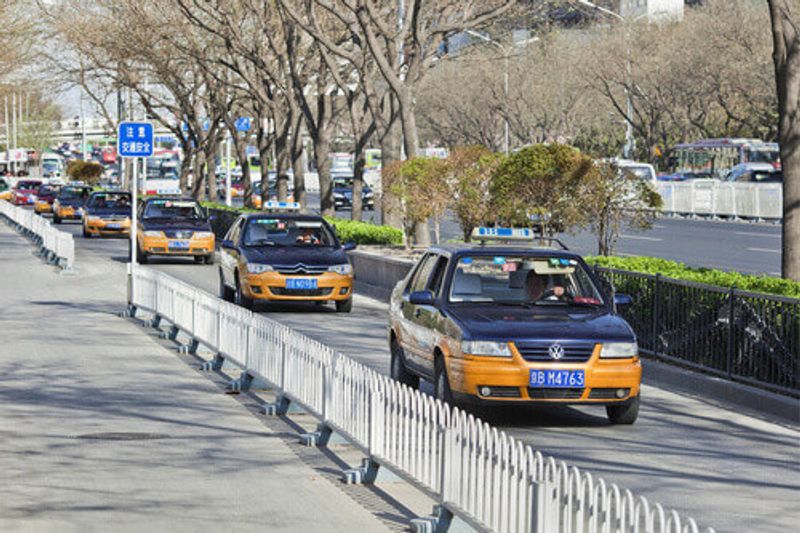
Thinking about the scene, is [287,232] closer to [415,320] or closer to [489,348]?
[415,320]

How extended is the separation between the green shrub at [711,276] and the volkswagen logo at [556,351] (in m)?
3.56

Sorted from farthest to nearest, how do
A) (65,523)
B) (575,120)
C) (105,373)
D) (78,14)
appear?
(575,120) < (78,14) < (105,373) < (65,523)

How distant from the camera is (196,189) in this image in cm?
7125

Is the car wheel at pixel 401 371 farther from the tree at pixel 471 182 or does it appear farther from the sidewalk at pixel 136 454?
the tree at pixel 471 182

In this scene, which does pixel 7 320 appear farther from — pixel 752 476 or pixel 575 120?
pixel 575 120

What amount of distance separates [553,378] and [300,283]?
13.2 metres

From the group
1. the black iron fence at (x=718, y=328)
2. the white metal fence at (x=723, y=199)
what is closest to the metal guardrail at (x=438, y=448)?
the black iron fence at (x=718, y=328)

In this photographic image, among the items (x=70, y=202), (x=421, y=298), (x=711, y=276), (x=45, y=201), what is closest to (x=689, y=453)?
(x=421, y=298)

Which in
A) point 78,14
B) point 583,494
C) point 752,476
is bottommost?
point 752,476

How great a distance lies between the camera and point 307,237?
92.0 feet

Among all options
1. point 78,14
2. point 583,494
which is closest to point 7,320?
point 583,494

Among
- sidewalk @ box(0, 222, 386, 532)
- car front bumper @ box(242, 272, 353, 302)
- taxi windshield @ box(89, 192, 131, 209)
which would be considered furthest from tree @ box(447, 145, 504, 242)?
taxi windshield @ box(89, 192, 131, 209)

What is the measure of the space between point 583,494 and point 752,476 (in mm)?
5598

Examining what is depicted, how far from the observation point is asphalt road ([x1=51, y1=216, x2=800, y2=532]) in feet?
35.7
